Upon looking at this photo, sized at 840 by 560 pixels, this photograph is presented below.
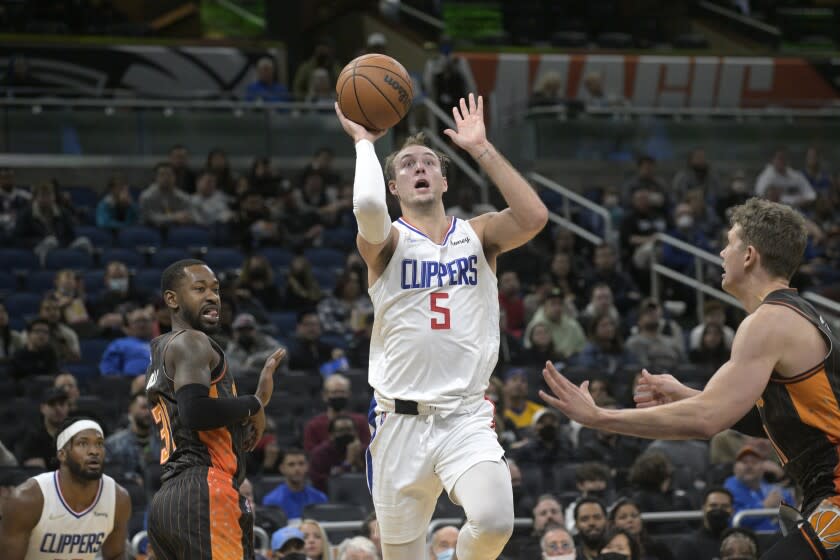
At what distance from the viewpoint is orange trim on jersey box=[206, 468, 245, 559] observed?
593 cm

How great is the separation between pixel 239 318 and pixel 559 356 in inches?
145

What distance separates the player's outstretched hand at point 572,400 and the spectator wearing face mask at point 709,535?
572 centimetres

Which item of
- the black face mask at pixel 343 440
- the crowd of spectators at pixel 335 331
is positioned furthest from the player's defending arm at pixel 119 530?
the black face mask at pixel 343 440

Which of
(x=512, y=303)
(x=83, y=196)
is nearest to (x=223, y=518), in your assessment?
(x=512, y=303)

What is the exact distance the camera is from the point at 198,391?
19.2 feet

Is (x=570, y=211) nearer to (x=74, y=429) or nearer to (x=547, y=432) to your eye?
(x=547, y=432)

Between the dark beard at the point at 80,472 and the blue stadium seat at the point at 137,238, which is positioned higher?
the dark beard at the point at 80,472

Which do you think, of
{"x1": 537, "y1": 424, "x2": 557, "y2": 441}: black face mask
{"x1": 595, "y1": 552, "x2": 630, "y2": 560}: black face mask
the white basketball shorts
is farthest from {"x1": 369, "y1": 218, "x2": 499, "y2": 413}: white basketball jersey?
{"x1": 537, "y1": 424, "x2": 557, "y2": 441}: black face mask

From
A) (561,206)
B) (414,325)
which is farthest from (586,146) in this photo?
(414,325)

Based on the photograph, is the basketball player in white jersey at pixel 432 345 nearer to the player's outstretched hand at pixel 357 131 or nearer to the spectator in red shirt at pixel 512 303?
the player's outstretched hand at pixel 357 131

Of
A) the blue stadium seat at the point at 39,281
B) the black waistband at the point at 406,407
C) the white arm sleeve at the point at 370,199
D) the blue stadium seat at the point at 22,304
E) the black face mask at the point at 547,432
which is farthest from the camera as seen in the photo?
the blue stadium seat at the point at 39,281

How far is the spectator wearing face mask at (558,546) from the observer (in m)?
9.34

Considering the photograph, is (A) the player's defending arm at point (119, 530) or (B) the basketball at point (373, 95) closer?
(B) the basketball at point (373, 95)

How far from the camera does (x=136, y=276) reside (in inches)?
567
